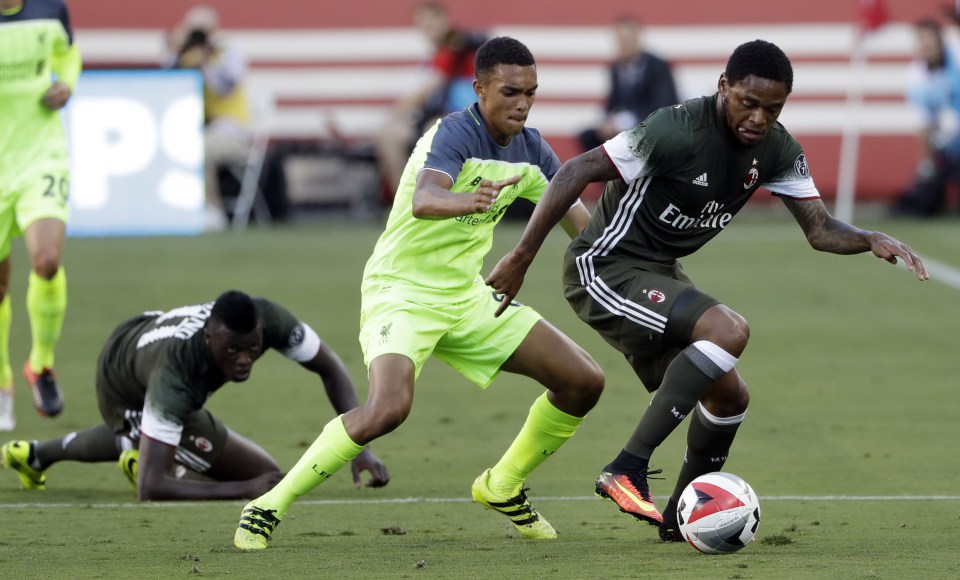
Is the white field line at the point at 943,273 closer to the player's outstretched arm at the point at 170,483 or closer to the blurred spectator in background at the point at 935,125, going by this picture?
the blurred spectator in background at the point at 935,125

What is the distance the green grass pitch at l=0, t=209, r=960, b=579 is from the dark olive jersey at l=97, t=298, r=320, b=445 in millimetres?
451

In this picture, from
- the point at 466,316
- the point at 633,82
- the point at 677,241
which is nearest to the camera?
the point at 677,241

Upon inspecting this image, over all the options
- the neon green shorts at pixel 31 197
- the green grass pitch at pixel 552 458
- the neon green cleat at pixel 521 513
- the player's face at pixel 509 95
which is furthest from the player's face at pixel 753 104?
the neon green shorts at pixel 31 197

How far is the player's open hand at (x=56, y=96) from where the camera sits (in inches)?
377

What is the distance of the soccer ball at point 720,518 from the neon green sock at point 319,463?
137cm

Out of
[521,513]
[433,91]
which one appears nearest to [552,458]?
[521,513]

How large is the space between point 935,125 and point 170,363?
15500mm

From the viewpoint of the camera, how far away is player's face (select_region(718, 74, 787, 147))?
630 centimetres

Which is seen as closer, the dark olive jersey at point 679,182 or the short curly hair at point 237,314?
the dark olive jersey at point 679,182

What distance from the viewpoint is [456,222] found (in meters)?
6.94

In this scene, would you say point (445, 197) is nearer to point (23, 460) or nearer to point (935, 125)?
point (23, 460)

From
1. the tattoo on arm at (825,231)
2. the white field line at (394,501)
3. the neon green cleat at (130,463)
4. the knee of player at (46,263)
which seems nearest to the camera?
the tattoo on arm at (825,231)

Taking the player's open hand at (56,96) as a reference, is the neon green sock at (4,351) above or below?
below

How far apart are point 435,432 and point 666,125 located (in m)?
3.77
